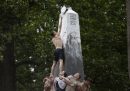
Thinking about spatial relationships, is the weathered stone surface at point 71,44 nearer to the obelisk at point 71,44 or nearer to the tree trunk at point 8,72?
the obelisk at point 71,44

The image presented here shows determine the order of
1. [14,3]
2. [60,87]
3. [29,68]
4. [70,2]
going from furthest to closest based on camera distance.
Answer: [29,68] < [70,2] < [14,3] < [60,87]

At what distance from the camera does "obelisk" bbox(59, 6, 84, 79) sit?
15.7m

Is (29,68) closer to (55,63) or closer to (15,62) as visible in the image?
(15,62)

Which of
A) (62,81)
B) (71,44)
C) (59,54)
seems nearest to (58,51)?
(59,54)

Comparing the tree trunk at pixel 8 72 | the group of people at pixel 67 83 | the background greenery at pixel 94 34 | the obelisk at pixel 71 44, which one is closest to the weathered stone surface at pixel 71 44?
the obelisk at pixel 71 44

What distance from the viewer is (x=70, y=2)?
27.2 m

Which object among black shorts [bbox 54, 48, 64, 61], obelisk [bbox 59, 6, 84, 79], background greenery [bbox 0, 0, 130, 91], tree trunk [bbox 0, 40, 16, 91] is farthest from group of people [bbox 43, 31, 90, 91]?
tree trunk [bbox 0, 40, 16, 91]

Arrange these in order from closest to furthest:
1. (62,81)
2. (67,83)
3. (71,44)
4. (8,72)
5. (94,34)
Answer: (67,83), (62,81), (71,44), (94,34), (8,72)

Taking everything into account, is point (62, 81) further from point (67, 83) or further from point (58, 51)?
point (58, 51)

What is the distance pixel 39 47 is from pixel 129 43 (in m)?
10.2

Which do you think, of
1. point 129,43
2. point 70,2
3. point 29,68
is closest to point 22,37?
point 70,2

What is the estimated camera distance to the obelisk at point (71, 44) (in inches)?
617

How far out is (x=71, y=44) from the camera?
15.9 m

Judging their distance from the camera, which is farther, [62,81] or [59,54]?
[59,54]
